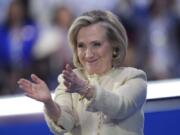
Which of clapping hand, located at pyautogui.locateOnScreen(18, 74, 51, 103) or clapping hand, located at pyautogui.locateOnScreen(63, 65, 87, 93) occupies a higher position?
clapping hand, located at pyautogui.locateOnScreen(63, 65, 87, 93)

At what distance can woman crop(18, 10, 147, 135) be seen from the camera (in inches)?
67.2

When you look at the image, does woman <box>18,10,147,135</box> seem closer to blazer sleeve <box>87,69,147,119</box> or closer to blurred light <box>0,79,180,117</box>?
blazer sleeve <box>87,69,147,119</box>

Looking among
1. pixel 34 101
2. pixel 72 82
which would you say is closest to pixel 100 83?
pixel 72 82

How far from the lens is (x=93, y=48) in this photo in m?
1.75

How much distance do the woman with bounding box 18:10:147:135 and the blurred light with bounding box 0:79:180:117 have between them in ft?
3.59

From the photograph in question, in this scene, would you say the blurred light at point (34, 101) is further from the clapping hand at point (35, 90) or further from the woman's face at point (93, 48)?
the clapping hand at point (35, 90)

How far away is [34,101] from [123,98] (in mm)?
1346

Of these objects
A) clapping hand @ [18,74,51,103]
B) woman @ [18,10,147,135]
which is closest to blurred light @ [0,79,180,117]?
woman @ [18,10,147,135]

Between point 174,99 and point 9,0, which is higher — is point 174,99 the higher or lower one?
the lower one

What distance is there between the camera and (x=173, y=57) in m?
3.03

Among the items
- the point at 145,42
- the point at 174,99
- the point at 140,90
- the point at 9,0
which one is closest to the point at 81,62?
the point at 140,90

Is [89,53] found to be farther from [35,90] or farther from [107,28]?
[35,90]

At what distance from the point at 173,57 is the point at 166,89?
0.22 m

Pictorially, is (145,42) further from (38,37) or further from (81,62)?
(81,62)
